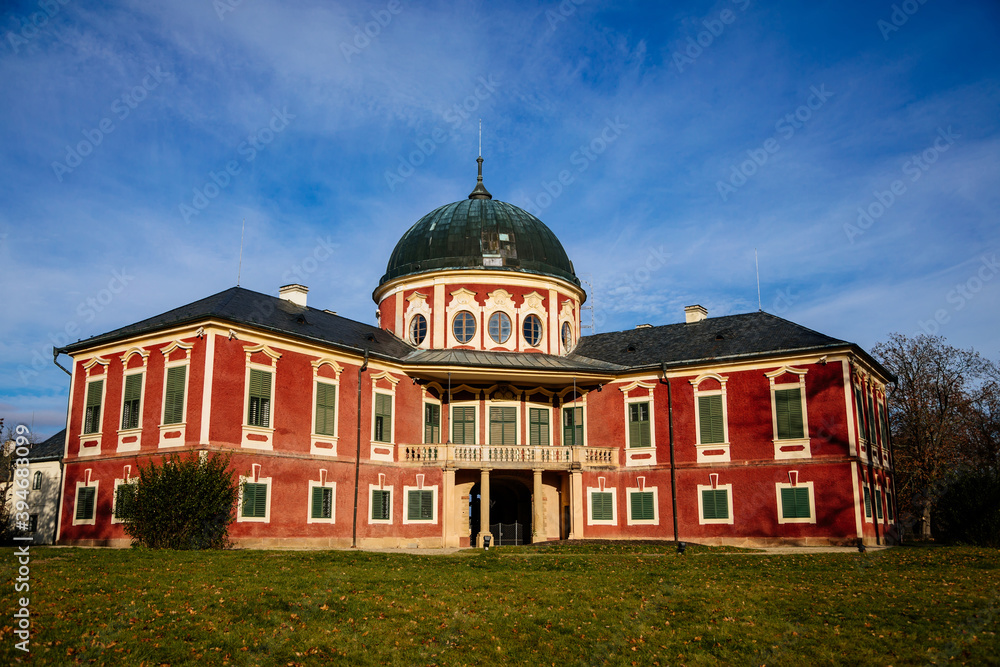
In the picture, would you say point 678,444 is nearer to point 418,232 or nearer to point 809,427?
point 809,427

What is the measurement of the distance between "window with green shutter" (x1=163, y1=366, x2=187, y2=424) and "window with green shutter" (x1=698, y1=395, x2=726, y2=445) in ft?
59.6

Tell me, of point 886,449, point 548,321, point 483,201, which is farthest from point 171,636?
point 886,449

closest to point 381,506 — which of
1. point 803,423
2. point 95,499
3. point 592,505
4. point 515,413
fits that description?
point 515,413

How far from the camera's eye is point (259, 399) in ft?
86.4

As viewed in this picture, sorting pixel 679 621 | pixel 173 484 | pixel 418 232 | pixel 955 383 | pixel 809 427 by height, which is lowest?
pixel 679 621

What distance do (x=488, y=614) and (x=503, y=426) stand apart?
64.7 ft

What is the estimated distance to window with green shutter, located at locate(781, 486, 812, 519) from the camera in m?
28.4

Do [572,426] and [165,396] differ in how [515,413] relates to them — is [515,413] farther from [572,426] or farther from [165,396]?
[165,396]

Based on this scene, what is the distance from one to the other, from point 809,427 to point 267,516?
18482 millimetres

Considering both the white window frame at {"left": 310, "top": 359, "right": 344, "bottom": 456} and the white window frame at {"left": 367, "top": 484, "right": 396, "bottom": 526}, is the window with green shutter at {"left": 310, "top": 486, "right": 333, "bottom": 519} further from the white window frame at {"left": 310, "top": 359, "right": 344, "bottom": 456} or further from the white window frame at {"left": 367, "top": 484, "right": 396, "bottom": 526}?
the white window frame at {"left": 367, "top": 484, "right": 396, "bottom": 526}

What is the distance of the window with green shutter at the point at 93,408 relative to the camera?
28.0 m

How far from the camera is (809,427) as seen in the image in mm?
28891

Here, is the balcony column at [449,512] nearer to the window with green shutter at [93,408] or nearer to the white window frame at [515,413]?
the white window frame at [515,413]

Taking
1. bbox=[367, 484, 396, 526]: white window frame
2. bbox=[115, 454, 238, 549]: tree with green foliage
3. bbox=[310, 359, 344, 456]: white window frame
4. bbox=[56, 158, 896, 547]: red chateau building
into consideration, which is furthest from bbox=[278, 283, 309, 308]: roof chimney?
bbox=[115, 454, 238, 549]: tree with green foliage
